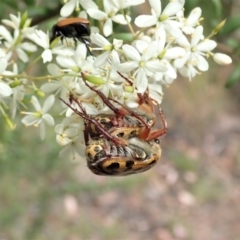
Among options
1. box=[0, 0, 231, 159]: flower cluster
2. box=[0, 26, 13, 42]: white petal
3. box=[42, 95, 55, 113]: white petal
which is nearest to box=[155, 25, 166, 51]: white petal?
box=[0, 0, 231, 159]: flower cluster

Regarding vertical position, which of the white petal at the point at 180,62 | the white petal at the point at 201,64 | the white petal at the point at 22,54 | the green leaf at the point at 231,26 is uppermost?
the white petal at the point at 180,62

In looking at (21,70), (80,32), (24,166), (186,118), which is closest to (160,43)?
(80,32)

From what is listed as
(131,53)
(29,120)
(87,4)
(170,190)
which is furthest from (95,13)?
(170,190)

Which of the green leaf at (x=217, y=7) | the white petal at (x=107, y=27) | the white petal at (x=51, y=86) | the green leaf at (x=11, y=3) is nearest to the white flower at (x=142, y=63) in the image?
the white petal at (x=107, y=27)

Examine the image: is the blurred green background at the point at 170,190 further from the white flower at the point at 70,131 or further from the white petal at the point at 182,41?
the white petal at the point at 182,41

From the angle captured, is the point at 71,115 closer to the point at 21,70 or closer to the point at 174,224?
the point at 21,70

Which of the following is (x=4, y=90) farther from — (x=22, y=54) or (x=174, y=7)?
(x=174, y=7)
